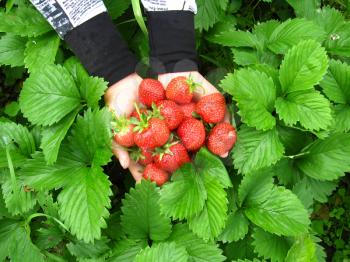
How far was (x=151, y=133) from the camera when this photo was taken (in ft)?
4.44

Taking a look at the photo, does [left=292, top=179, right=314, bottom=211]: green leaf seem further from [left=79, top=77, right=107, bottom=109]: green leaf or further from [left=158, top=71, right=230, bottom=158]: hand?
[left=79, top=77, right=107, bottom=109]: green leaf

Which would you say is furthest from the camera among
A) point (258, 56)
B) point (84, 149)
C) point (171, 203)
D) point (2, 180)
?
point (258, 56)

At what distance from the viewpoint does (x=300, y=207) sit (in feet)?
4.80

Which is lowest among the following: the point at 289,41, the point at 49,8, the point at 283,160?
the point at 283,160

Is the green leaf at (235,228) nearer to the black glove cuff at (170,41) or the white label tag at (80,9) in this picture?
the black glove cuff at (170,41)

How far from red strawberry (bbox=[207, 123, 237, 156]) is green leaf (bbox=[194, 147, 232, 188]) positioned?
0.03m

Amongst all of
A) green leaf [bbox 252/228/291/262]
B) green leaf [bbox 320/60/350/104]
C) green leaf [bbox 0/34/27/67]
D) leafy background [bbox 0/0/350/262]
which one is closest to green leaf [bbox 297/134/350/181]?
leafy background [bbox 0/0/350/262]

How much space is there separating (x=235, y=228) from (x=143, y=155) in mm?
427

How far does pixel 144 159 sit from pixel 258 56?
66 centimetres

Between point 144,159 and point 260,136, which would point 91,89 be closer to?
point 144,159

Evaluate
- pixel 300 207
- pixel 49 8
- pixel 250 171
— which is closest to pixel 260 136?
pixel 250 171

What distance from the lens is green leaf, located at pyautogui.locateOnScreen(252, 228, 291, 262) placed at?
1.52 m

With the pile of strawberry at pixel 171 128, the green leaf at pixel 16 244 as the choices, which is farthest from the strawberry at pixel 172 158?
the green leaf at pixel 16 244

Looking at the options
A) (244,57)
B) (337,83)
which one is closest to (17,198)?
(244,57)
